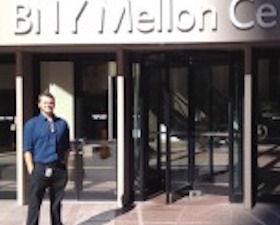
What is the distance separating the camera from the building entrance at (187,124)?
34.1 ft

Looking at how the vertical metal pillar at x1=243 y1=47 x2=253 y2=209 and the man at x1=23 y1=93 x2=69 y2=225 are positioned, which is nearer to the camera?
the man at x1=23 y1=93 x2=69 y2=225

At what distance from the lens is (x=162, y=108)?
10.7 m

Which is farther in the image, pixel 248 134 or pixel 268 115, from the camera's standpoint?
pixel 268 115

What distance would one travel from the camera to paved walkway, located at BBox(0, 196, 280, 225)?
9.20 meters

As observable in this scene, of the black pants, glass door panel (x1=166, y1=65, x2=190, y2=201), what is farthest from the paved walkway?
the black pants

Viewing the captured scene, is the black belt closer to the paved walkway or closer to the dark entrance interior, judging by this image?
the paved walkway

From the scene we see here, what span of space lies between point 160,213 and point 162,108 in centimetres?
177

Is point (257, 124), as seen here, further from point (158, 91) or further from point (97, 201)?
point (97, 201)

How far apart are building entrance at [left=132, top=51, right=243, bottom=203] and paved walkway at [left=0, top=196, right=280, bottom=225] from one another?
0.27m

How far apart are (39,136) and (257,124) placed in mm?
3898

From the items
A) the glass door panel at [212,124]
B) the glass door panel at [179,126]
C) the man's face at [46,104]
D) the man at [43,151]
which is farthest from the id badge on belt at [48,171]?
the glass door panel at [212,124]

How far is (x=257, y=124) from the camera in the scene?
10.4 meters

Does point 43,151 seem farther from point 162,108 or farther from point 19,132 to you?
point 162,108

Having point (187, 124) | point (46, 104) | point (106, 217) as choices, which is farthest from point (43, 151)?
point (187, 124)
